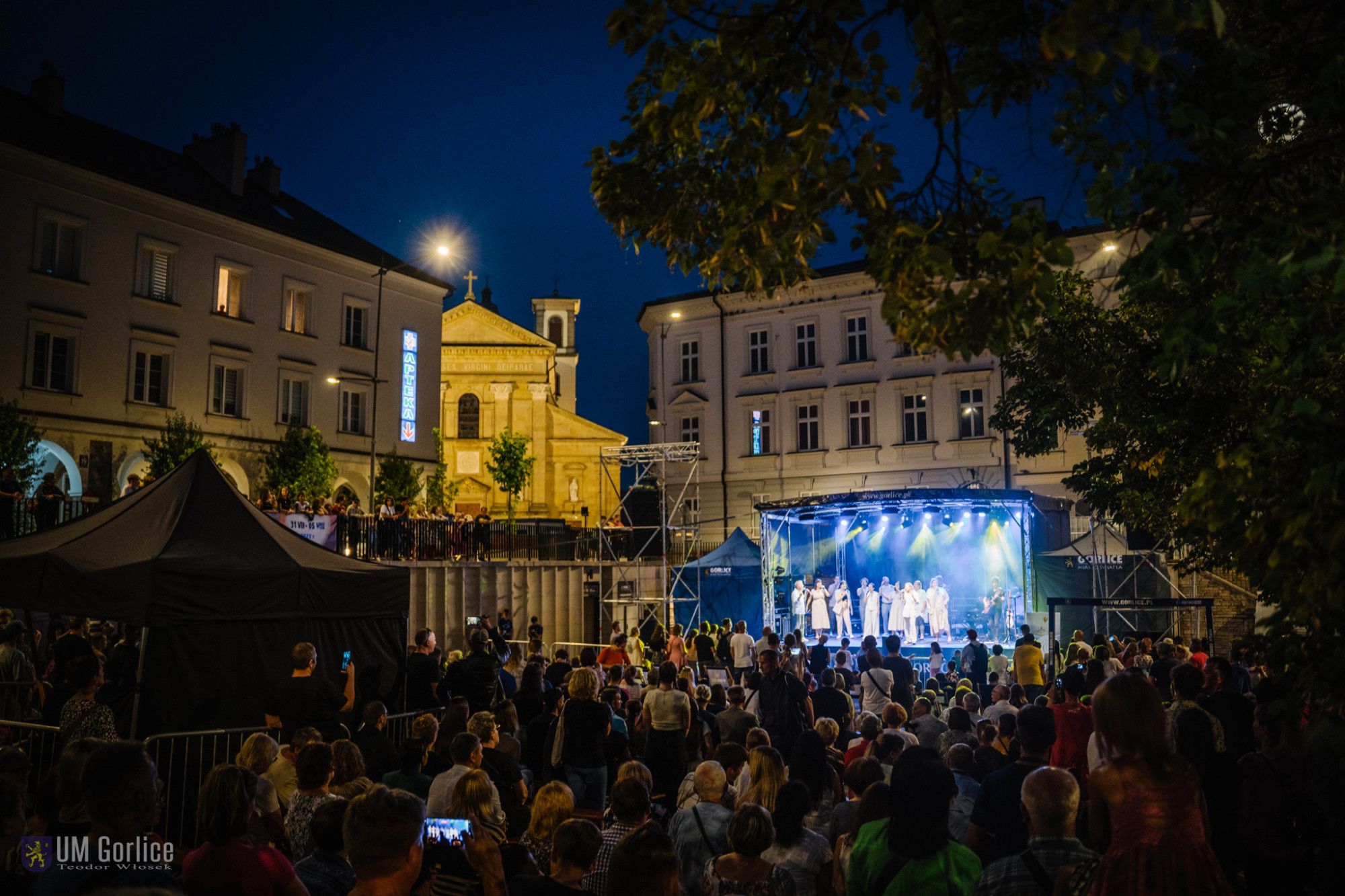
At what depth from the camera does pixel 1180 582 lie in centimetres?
2456

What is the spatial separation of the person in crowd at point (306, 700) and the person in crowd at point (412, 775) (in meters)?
1.89

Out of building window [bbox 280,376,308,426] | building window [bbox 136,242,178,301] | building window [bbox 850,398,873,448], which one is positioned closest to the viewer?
building window [bbox 136,242,178,301]

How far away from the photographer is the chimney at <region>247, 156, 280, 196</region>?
37031 mm

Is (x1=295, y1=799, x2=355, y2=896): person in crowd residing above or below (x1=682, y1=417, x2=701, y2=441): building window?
below

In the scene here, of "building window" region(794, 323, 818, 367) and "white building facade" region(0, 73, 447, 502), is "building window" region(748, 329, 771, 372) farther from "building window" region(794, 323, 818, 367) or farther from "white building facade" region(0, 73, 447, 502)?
"white building facade" region(0, 73, 447, 502)

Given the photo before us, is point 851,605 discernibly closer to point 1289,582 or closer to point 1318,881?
point 1318,881

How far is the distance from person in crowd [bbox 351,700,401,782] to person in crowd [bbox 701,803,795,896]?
148 inches

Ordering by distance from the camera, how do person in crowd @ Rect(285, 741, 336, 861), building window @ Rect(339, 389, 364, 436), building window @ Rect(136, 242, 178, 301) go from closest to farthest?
person in crowd @ Rect(285, 741, 336, 861)
building window @ Rect(136, 242, 178, 301)
building window @ Rect(339, 389, 364, 436)

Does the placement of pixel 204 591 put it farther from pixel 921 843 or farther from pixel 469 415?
pixel 469 415

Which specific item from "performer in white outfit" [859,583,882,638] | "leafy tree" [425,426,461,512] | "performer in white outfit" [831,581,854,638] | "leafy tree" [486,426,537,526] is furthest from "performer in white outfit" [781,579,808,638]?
"leafy tree" [486,426,537,526]

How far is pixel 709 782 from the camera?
5367 mm

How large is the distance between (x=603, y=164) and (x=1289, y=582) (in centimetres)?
370

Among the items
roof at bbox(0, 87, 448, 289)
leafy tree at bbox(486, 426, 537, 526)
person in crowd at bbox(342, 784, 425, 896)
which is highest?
roof at bbox(0, 87, 448, 289)

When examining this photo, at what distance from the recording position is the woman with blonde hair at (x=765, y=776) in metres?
5.57
